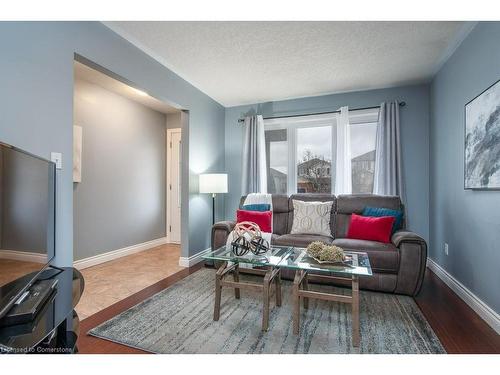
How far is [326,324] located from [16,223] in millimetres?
2033

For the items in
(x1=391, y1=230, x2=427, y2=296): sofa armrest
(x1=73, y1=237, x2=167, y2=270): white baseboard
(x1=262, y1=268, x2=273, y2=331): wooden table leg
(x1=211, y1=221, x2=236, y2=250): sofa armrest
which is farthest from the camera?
(x1=73, y1=237, x2=167, y2=270): white baseboard

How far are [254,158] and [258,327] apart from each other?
8.92 feet

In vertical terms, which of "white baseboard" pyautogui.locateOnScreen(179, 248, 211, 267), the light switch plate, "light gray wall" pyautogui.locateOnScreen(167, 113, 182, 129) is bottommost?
"white baseboard" pyautogui.locateOnScreen(179, 248, 211, 267)

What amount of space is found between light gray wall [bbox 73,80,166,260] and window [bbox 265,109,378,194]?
203 cm

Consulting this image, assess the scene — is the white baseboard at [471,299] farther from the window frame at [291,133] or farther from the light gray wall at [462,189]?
the window frame at [291,133]

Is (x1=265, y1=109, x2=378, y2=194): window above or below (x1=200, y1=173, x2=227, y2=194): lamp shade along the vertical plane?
above

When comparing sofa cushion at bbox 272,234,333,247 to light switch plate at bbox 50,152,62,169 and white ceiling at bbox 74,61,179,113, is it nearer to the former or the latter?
light switch plate at bbox 50,152,62,169

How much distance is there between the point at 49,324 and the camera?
3.57ft

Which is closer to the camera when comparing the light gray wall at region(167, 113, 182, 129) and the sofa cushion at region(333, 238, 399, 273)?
the sofa cushion at region(333, 238, 399, 273)

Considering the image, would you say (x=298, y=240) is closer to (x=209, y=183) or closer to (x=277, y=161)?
(x=209, y=183)

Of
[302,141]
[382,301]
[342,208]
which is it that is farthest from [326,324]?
[302,141]

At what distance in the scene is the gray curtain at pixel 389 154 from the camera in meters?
3.48

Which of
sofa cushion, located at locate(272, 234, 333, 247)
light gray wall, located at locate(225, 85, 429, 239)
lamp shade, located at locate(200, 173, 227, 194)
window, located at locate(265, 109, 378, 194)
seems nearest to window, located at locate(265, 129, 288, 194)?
window, located at locate(265, 109, 378, 194)

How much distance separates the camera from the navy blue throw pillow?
299 cm
